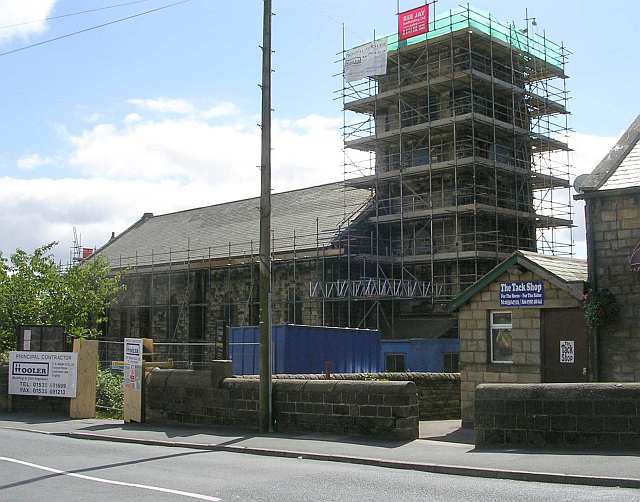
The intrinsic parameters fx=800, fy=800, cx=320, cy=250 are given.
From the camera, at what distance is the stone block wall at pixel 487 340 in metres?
17.5

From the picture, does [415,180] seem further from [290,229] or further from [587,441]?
[587,441]

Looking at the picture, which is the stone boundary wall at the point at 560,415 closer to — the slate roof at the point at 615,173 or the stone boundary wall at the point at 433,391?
the slate roof at the point at 615,173

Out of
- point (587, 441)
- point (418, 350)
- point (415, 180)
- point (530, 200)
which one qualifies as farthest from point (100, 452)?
point (530, 200)

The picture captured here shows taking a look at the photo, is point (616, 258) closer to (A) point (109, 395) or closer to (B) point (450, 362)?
(A) point (109, 395)

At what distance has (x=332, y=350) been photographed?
1055 inches

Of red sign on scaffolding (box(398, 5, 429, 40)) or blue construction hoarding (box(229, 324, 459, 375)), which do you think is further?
red sign on scaffolding (box(398, 5, 429, 40))

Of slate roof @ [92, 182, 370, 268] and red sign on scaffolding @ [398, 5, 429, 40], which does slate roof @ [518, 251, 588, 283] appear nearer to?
slate roof @ [92, 182, 370, 268]

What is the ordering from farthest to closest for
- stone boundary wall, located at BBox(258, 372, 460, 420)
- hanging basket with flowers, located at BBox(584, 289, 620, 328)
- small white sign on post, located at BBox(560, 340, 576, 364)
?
1. stone boundary wall, located at BBox(258, 372, 460, 420)
2. small white sign on post, located at BBox(560, 340, 576, 364)
3. hanging basket with flowers, located at BBox(584, 289, 620, 328)

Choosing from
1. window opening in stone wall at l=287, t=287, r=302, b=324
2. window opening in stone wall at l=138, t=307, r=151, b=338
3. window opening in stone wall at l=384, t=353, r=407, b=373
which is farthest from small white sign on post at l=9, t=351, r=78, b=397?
window opening in stone wall at l=138, t=307, r=151, b=338

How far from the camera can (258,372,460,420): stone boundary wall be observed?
23891 mm

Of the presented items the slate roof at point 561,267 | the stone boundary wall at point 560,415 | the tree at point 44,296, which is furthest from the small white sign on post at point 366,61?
the stone boundary wall at point 560,415

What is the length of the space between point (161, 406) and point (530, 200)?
28.9 metres

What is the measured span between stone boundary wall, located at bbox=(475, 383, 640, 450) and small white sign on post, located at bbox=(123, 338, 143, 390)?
328 inches

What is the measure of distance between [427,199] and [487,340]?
22187mm
